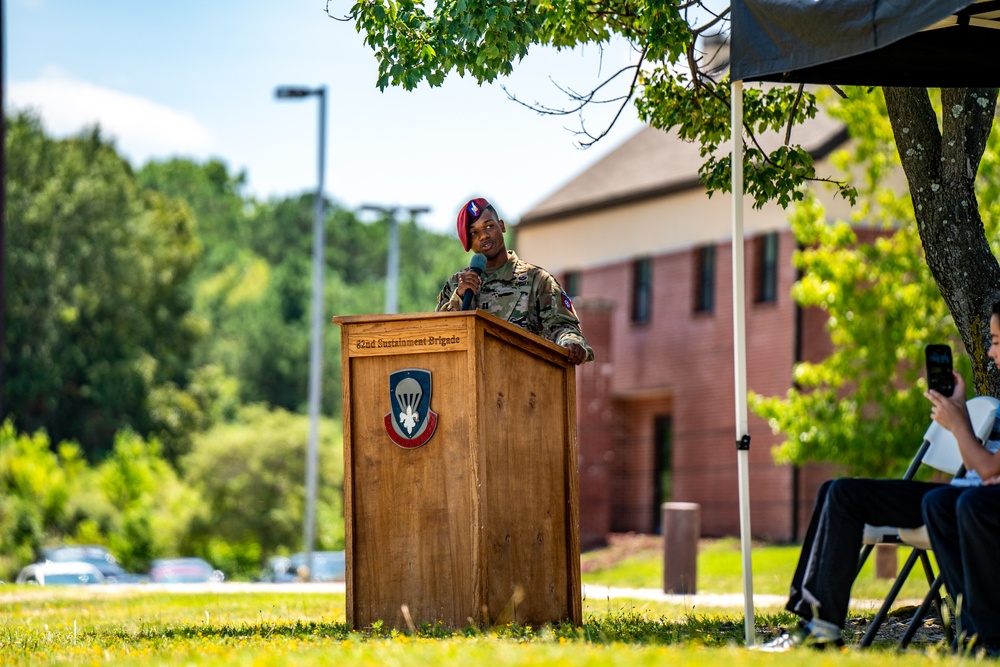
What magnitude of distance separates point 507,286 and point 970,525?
3.13 metres

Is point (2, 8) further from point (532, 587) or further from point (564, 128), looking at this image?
point (532, 587)

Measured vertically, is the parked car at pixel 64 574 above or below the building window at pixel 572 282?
below

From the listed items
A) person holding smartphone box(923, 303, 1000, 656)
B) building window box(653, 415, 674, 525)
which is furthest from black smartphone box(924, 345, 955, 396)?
building window box(653, 415, 674, 525)

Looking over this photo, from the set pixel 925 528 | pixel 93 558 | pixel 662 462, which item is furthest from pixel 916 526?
pixel 93 558

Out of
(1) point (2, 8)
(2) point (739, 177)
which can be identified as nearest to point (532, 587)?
(2) point (739, 177)

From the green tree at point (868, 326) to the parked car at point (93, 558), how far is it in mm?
26269

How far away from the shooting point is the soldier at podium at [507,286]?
27.9 ft

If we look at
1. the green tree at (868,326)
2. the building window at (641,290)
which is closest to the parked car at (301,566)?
the building window at (641,290)

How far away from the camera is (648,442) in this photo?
38.5 metres

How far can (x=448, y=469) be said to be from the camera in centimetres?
765

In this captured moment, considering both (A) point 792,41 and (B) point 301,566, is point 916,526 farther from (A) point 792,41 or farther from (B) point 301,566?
(B) point 301,566

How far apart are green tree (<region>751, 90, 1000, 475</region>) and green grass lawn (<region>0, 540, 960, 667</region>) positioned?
11547 mm

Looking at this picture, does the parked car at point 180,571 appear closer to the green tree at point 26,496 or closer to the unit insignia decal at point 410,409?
the green tree at point 26,496

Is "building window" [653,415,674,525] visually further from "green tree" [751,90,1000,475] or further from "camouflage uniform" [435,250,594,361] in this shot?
"camouflage uniform" [435,250,594,361]
